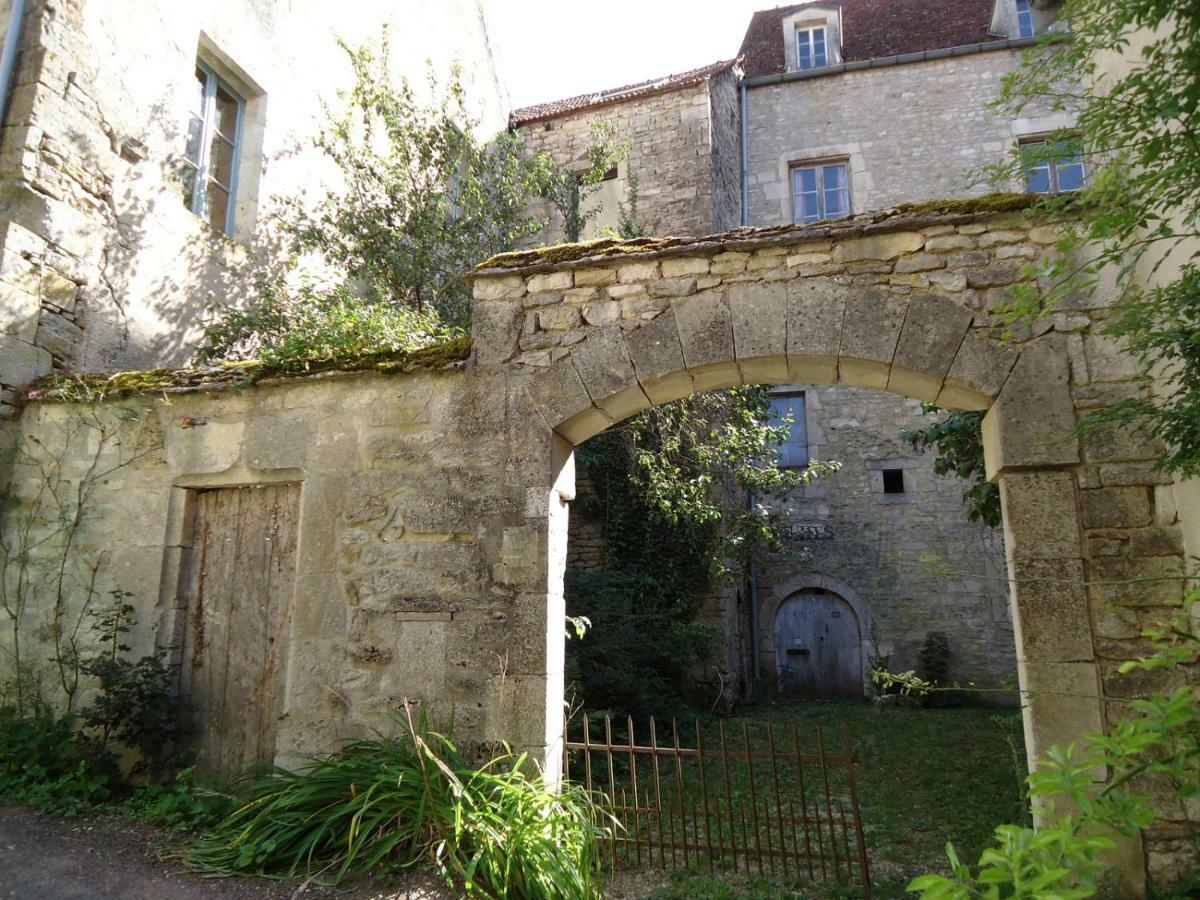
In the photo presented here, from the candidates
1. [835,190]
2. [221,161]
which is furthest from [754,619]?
[221,161]

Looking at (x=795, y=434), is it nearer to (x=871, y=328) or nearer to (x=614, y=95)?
(x=614, y=95)

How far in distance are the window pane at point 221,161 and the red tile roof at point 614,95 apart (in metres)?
5.27

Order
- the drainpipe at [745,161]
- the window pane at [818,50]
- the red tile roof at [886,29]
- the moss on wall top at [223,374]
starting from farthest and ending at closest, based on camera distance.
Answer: the window pane at [818,50] → the red tile roof at [886,29] → the drainpipe at [745,161] → the moss on wall top at [223,374]

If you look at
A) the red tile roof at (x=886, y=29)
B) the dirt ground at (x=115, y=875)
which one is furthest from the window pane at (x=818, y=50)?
the dirt ground at (x=115, y=875)

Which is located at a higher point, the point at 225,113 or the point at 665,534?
the point at 225,113

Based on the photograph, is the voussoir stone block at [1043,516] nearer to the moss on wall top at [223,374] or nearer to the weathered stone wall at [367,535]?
the weathered stone wall at [367,535]

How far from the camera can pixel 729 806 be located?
346cm

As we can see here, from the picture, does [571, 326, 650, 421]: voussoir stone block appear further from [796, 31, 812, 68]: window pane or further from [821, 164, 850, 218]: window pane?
[796, 31, 812, 68]: window pane

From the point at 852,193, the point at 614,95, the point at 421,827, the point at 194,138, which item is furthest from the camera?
the point at 852,193

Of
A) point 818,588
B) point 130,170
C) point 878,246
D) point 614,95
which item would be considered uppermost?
point 614,95

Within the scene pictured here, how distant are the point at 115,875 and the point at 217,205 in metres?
5.28

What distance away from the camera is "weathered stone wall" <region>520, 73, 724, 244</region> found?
10.2m

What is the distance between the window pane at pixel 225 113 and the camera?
680 centimetres

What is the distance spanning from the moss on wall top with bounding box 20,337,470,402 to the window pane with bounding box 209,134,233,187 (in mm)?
2601
